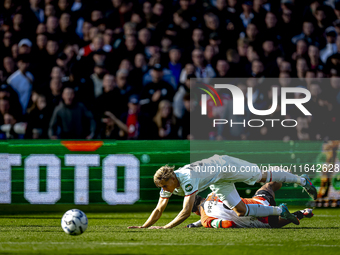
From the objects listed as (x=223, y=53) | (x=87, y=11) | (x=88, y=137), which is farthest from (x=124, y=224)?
(x=87, y=11)

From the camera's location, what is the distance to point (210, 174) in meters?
6.20

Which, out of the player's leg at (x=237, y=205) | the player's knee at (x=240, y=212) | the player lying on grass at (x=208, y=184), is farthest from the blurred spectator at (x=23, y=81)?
the player's knee at (x=240, y=212)

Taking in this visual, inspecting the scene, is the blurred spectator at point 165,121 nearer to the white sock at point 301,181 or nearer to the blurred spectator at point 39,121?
the blurred spectator at point 39,121

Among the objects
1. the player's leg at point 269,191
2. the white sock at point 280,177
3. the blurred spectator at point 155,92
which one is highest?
the blurred spectator at point 155,92

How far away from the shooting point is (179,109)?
30.8 ft

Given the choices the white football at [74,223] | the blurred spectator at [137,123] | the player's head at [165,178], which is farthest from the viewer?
the blurred spectator at [137,123]

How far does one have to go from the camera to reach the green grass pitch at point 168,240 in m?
4.62

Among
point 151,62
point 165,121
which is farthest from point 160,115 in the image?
point 151,62

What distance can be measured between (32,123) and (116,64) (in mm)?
2156

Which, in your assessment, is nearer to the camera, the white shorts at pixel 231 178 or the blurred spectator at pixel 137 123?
the white shorts at pixel 231 178

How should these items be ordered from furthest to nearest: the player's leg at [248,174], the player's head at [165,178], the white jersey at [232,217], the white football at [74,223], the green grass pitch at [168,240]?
the white jersey at [232,217] → the player's leg at [248,174] → the player's head at [165,178] → the white football at [74,223] → the green grass pitch at [168,240]

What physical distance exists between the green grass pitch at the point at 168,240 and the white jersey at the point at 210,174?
567 millimetres

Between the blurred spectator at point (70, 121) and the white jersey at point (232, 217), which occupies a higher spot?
the blurred spectator at point (70, 121)

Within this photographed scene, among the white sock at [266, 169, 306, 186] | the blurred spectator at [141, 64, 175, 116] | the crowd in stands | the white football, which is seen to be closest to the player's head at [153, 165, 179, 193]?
the white football
